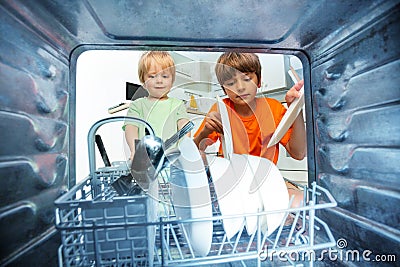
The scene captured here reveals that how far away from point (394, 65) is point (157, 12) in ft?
1.38

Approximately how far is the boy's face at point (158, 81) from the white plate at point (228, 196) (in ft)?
2.28

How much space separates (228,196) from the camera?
18.8 inches

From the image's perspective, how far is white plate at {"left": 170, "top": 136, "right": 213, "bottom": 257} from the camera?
414mm

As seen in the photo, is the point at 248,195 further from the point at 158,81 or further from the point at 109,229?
the point at 158,81

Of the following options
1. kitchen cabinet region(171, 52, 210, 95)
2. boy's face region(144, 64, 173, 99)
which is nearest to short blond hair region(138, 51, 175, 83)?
boy's face region(144, 64, 173, 99)

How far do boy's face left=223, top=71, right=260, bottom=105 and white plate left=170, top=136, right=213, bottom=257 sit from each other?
1.86ft

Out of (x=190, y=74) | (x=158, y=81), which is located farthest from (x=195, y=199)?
(x=190, y=74)

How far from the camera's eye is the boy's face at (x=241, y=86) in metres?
0.99

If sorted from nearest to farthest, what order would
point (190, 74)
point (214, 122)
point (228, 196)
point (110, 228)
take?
1. point (110, 228)
2. point (228, 196)
3. point (214, 122)
4. point (190, 74)

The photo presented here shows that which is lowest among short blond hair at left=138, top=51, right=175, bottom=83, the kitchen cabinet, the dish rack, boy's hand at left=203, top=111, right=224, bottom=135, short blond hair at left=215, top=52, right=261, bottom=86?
the dish rack

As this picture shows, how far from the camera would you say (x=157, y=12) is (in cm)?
43

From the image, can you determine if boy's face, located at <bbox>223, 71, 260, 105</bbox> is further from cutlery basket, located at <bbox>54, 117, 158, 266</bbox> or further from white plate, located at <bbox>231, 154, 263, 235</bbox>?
cutlery basket, located at <bbox>54, 117, 158, 266</bbox>

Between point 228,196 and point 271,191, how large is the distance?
0.10 meters

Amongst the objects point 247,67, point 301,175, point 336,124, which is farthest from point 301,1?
point 301,175
